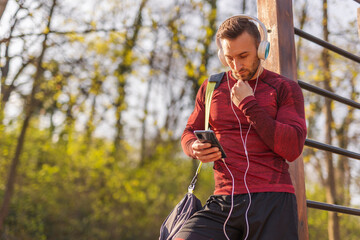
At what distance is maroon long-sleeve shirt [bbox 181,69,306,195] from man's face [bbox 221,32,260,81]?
62 millimetres

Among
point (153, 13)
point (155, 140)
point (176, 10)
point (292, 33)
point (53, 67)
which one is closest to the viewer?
point (292, 33)

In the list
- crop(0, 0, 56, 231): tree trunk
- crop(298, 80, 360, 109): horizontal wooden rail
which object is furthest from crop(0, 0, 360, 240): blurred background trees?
crop(298, 80, 360, 109): horizontal wooden rail

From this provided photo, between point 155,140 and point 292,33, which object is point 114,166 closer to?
point 155,140

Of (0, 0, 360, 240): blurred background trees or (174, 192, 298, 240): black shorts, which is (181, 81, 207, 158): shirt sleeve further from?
(0, 0, 360, 240): blurred background trees

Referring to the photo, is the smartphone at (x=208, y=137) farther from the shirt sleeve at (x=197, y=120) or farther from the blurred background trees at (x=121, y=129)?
the blurred background trees at (x=121, y=129)

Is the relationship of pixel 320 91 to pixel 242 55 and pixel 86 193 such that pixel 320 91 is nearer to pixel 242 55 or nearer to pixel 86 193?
pixel 242 55

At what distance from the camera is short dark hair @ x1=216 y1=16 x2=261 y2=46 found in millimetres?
1977

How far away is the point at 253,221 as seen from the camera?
1787mm

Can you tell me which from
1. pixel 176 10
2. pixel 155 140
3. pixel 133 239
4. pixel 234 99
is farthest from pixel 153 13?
pixel 234 99

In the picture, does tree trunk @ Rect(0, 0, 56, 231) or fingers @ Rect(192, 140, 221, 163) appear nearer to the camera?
fingers @ Rect(192, 140, 221, 163)

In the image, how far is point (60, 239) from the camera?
8273 mm

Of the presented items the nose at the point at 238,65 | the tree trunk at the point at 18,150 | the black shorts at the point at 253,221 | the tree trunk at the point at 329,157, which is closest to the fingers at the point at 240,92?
the nose at the point at 238,65

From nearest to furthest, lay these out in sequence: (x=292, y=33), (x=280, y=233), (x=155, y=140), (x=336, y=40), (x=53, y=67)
→ (x=280, y=233) → (x=292, y=33) → (x=53, y=67) → (x=336, y=40) → (x=155, y=140)

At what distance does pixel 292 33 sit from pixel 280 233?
1.19 metres
